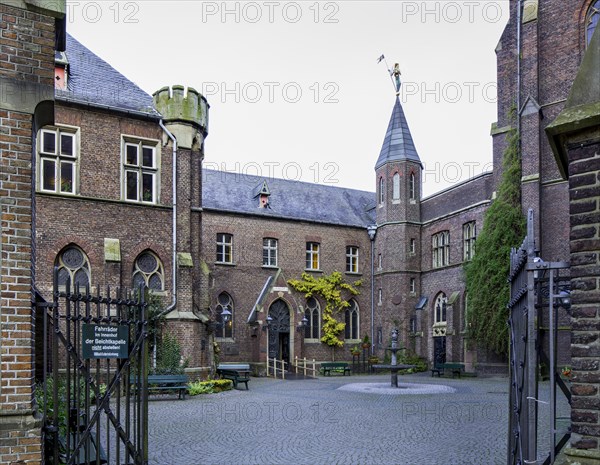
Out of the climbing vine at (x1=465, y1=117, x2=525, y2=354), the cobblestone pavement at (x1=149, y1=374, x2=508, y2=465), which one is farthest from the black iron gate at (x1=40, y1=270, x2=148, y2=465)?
the climbing vine at (x1=465, y1=117, x2=525, y2=354)

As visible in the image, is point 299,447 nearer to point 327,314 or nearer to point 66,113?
point 66,113

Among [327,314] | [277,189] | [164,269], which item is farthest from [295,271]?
[164,269]

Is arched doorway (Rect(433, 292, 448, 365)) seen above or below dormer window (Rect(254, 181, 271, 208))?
below

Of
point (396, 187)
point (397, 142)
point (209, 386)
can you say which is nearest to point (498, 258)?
point (396, 187)

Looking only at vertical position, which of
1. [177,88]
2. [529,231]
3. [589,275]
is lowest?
[589,275]

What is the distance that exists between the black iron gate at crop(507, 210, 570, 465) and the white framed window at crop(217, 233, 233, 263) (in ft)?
87.6

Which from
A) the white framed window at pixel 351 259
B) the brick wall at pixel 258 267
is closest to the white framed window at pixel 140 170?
the brick wall at pixel 258 267

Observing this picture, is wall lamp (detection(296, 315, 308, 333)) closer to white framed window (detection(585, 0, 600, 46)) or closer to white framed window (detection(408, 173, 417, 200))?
white framed window (detection(408, 173, 417, 200))

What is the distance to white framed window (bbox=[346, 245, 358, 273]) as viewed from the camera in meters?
36.0

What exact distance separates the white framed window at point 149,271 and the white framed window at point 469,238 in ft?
51.5

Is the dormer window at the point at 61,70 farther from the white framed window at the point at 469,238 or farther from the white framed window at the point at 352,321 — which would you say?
the white framed window at the point at 352,321

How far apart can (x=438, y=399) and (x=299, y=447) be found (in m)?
8.26

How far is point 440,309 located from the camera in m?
32.5

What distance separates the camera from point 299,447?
33.9 ft
